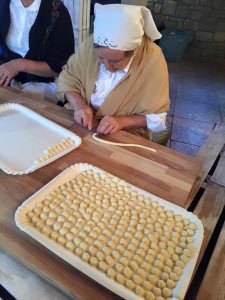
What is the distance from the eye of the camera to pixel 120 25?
921 millimetres

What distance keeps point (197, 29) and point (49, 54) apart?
4.42 metres

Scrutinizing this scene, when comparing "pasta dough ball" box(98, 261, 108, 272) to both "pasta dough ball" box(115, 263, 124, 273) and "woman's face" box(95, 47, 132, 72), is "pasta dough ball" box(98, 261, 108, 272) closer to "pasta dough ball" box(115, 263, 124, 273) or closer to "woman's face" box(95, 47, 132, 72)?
"pasta dough ball" box(115, 263, 124, 273)

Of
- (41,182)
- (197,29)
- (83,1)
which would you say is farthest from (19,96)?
(197,29)

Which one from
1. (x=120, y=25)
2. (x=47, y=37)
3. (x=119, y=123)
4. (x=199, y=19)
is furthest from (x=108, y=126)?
(x=199, y=19)

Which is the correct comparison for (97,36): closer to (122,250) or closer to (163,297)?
(122,250)

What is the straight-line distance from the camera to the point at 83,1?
7.01 feet

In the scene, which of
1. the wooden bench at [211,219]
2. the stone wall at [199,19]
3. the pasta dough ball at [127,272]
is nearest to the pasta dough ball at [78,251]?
the pasta dough ball at [127,272]

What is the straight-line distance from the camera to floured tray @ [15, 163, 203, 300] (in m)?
0.57

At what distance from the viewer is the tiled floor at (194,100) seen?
8.61 ft

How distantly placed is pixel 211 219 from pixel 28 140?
0.70 meters

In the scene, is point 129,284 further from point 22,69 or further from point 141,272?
point 22,69

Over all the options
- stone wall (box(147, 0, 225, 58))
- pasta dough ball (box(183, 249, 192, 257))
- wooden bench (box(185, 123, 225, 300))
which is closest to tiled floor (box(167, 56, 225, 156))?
stone wall (box(147, 0, 225, 58))

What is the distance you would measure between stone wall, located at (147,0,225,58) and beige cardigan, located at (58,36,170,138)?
4.51 meters

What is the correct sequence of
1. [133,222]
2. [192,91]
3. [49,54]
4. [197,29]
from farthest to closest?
1. [197,29]
2. [192,91]
3. [49,54]
4. [133,222]
